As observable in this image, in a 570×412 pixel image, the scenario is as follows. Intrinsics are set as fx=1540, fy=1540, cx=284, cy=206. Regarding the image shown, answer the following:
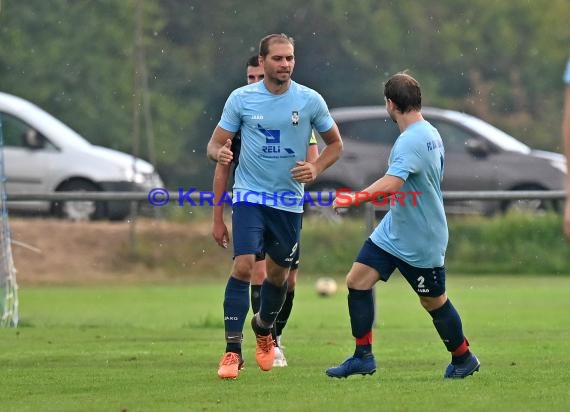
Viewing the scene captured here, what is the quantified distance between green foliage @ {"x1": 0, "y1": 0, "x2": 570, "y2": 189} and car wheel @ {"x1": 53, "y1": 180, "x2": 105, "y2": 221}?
2638 mm

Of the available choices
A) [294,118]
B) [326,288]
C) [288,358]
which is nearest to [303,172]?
[294,118]

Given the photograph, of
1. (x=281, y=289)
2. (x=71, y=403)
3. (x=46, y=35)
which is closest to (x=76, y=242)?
(x=46, y=35)

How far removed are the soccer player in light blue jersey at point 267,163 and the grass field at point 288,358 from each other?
646mm

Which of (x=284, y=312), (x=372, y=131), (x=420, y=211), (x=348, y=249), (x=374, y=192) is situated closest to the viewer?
(x=374, y=192)

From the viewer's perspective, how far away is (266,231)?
955cm

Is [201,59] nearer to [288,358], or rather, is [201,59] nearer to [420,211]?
[288,358]

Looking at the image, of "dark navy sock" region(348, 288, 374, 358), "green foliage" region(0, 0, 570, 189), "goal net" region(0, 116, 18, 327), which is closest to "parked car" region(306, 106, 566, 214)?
"green foliage" region(0, 0, 570, 189)

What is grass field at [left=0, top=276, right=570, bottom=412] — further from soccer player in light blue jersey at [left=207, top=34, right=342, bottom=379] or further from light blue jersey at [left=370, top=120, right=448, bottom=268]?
light blue jersey at [left=370, top=120, right=448, bottom=268]

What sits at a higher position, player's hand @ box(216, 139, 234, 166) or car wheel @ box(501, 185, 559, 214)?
player's hand @ box(216, 139, 234, 166)

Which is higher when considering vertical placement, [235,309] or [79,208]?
[235,309]

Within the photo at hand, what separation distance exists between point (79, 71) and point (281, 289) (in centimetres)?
1908

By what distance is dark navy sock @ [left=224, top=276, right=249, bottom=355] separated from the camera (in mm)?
9367

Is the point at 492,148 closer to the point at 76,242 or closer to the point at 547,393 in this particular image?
the point at 76,242

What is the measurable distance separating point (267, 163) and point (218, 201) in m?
0.39
